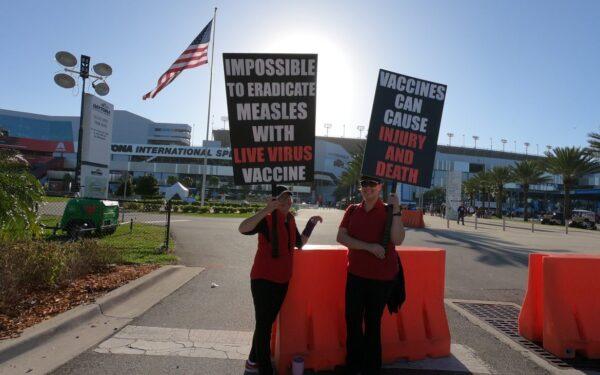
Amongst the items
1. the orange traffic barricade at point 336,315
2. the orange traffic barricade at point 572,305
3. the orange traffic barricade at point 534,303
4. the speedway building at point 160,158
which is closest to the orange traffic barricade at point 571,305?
the orange traffic barricade at point 572,305

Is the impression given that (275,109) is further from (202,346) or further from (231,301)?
(231,301)

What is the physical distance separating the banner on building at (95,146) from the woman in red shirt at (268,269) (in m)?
17.4

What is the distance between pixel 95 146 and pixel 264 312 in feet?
60.5

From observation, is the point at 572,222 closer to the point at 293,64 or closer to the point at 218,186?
the point at 293,64

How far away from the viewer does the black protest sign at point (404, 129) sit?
5.16 meters

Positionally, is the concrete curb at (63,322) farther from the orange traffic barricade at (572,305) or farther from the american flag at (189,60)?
the american flag at (189,60)

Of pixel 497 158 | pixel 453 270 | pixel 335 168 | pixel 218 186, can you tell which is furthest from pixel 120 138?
pixel 453 270

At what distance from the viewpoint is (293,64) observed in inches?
175

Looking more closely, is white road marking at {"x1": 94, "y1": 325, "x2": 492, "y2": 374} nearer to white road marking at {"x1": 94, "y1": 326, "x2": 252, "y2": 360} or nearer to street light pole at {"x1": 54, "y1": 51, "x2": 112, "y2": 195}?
white road marking at {"x1": 94, "y1": 326, "x2": 252, "y2": 360}

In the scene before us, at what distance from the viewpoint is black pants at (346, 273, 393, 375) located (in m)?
3.55

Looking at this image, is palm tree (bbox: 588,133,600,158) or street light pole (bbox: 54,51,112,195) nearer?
street light pole (bbox: 54,51,112,195)

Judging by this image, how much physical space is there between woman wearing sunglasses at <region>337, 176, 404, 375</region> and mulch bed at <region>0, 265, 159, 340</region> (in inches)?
125

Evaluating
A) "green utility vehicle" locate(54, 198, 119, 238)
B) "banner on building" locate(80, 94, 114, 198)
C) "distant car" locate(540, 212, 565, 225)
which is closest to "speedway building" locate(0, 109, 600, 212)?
"distant car" locate(540, 212, 565, 225)

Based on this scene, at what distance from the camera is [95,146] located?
63.8 feet
